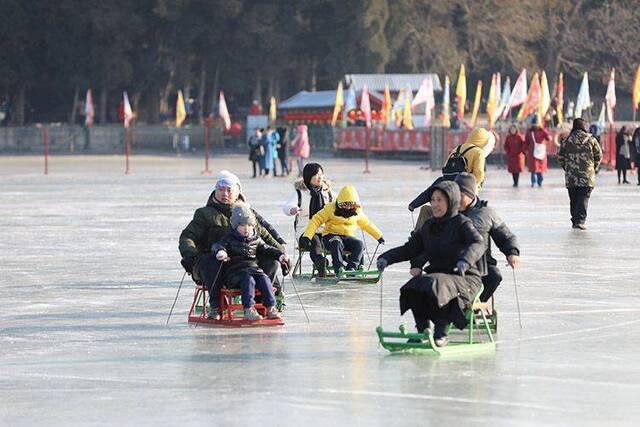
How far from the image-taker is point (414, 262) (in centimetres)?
1070

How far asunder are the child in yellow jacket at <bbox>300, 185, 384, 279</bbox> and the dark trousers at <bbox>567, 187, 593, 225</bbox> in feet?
23.9

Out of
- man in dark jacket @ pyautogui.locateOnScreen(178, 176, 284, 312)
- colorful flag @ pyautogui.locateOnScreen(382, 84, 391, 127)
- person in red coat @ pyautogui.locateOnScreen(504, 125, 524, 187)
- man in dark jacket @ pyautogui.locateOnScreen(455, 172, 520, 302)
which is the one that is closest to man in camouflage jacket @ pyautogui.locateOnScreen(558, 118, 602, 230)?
man in dark jacket @ pyautogui.locateOnScreen(178, 176, 284, 312)

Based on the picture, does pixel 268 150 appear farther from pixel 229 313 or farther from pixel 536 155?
pixel 229 313

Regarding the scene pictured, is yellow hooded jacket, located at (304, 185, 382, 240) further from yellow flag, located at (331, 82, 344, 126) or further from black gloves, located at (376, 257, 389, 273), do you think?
yellow flag, located at (331, 82, 344, 126)

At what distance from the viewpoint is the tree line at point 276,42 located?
75812 millimetres

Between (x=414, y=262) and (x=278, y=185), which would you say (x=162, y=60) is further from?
(x=414, y=262)

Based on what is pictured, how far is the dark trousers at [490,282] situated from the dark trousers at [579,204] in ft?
35.7

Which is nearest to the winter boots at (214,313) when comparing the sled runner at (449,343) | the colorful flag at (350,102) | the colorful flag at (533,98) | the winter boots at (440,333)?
the sled runner at (449,343)

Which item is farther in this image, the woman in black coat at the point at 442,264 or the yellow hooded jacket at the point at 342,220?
the yellow hooded jacket at the point at 342,220

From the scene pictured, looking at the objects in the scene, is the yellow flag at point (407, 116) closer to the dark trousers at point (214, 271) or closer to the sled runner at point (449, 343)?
the dark trousers at point (214, 271)

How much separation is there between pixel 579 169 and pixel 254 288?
36.8 feet

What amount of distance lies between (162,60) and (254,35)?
14.8 feet

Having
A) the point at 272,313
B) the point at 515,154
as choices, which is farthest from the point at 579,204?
the point at 515,154

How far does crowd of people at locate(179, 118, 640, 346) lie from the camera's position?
34.1ft
